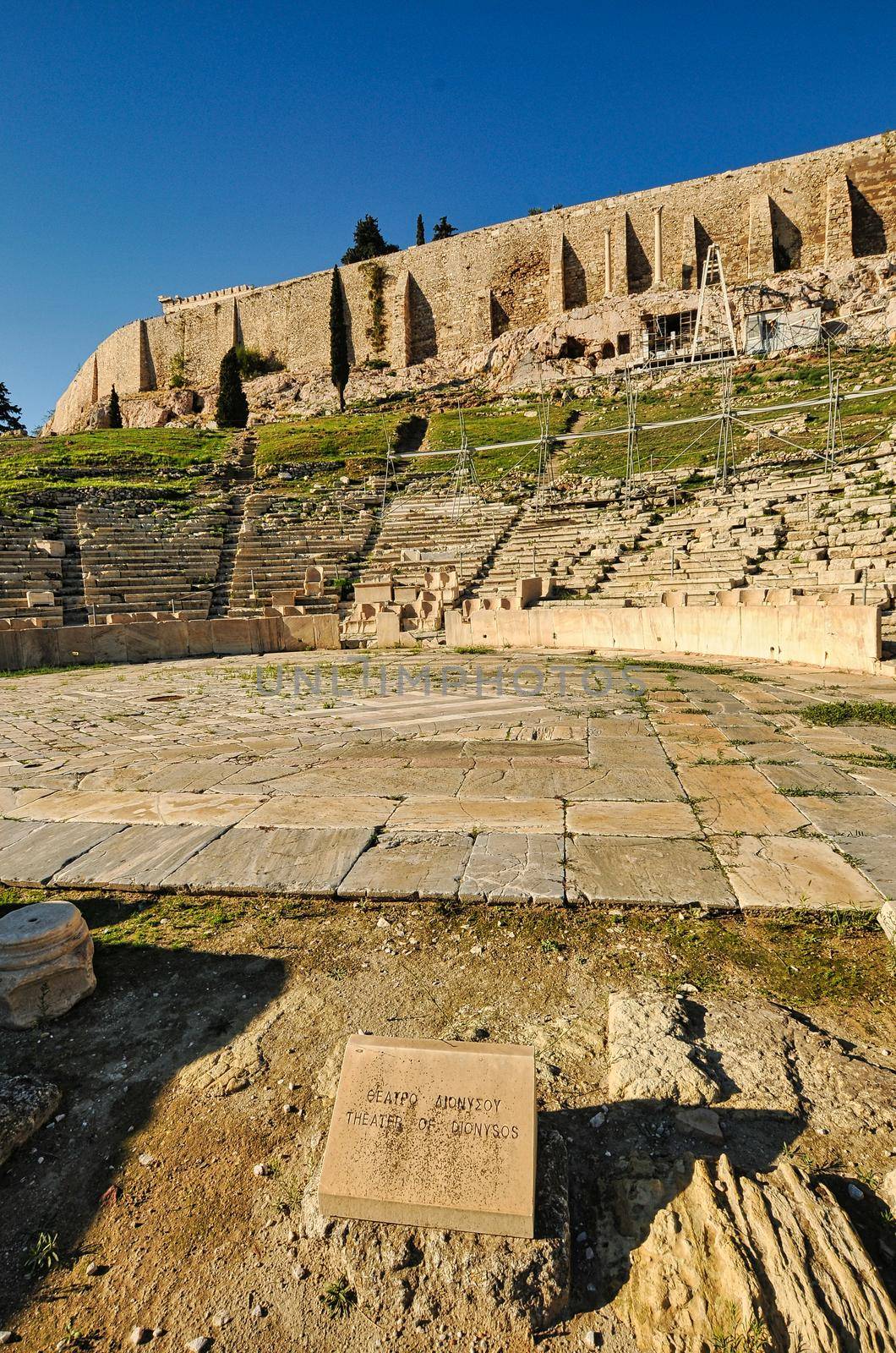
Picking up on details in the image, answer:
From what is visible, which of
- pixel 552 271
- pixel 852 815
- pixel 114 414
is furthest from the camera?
pixel 114 414

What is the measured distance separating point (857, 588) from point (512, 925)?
11.4 m

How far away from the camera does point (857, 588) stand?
12.0m

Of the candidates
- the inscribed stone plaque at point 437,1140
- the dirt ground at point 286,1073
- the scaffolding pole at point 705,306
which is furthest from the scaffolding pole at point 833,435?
the inscribed stone plaque at point 437,1140

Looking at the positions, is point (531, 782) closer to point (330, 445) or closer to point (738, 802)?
point (738, 802)

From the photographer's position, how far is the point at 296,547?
71.9 feet

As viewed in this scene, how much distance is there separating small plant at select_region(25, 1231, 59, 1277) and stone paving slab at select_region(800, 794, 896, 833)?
3917mm

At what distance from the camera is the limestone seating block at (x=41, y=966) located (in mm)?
2721

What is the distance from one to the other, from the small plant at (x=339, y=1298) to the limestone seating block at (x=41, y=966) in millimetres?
1677

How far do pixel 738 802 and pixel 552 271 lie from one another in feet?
158

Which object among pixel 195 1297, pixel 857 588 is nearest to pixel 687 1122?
pixel 195 1297

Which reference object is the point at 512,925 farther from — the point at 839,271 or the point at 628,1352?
the point at 839,271

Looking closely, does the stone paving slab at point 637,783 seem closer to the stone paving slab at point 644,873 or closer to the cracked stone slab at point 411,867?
the stone paving slab at point 644,873

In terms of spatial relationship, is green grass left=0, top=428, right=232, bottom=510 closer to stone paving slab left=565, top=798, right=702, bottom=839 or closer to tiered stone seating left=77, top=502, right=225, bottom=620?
tiered stone seating left=77, top=502, right=225, bottom=620

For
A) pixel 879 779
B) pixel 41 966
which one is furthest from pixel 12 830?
pixel 879 779
